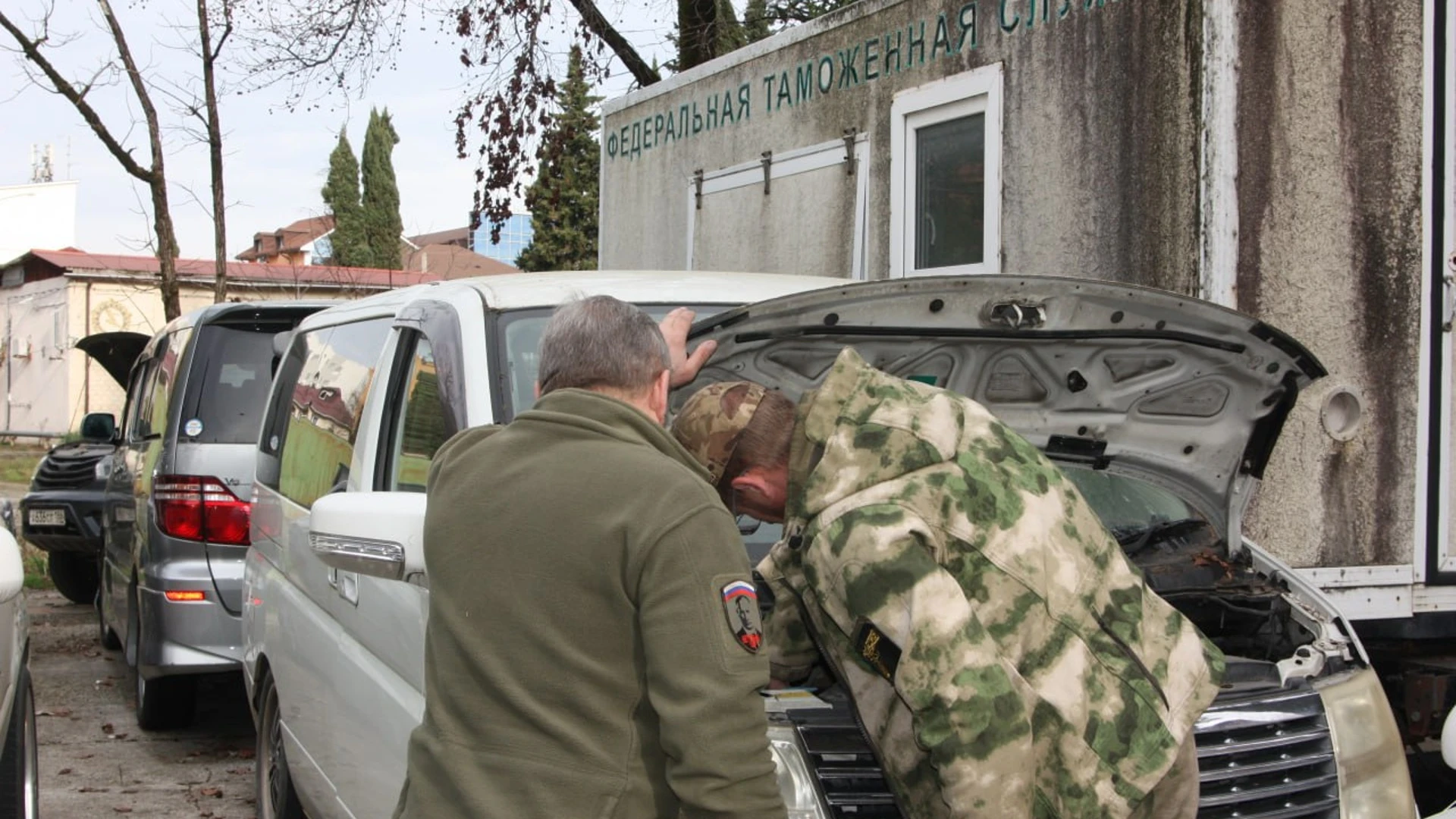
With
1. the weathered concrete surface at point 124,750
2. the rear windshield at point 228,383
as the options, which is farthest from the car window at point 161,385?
the weathered concrete surface at point 124,750

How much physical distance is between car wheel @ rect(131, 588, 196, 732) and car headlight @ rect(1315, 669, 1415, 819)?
17.5 ft

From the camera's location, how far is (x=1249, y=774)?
293 cm

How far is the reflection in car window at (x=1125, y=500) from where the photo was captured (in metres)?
3.86

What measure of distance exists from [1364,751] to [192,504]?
198 inches

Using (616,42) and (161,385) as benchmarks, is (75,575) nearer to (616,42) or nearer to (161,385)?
(161,385)

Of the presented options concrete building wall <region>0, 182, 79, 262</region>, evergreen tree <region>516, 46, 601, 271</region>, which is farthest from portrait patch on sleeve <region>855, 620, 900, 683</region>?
concrete building wall <region>0, 182, 79, 262</region>

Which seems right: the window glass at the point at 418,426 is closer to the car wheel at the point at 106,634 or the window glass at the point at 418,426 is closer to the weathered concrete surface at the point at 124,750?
the weathered concrete surface at the point at 124,750

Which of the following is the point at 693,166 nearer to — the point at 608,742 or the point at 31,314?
the point at 608,742

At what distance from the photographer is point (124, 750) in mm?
6750

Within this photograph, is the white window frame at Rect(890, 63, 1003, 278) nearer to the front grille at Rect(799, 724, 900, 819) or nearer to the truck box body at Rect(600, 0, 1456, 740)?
the truck box body at Rect(600, 0, 1456, 740)

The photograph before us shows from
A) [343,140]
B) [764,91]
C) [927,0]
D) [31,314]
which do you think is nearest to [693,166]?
[764,91]

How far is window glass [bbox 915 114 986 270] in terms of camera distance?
19.8ft

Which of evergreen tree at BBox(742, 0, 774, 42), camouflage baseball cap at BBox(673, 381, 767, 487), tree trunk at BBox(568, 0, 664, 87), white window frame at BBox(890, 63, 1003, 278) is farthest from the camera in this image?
evergreen tree at BBox(742, 0, 774, 42)

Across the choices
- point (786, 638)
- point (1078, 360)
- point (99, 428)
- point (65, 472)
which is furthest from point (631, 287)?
point (65, 472)
